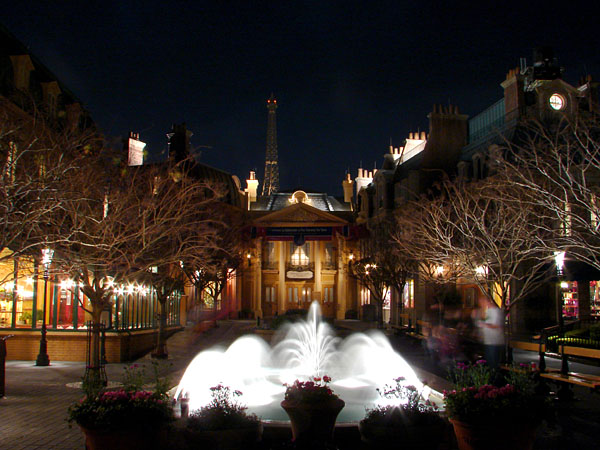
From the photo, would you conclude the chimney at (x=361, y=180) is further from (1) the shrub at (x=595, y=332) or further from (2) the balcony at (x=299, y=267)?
(1) the shrub at (x=595, y=332)

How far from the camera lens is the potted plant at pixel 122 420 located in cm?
775

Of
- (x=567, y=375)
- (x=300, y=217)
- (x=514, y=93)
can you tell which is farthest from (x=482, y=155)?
(x=300, y=217)

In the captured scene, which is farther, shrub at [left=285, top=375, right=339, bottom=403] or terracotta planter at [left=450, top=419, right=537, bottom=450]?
shrub at [left=285, top=375, right=339, bottom=403]

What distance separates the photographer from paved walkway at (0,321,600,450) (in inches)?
390

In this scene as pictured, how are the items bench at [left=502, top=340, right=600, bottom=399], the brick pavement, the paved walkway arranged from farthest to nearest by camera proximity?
bench at [left=502, top=340, right=600, bottom=399], the brick pavement, the paved walkway

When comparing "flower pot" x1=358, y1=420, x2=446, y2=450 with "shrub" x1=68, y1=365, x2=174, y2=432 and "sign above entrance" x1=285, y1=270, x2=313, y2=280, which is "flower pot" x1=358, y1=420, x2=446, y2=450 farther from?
"sign above entrance" x1=285, y1=270, x2=313, y2=280

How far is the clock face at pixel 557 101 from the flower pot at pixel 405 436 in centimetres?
3140

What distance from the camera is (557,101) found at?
35.2 m

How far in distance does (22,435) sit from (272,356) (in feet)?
47.9

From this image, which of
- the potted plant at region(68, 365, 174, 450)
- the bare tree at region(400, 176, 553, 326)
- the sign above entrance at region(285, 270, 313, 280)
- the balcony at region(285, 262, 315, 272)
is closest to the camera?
the potted plant at region(68, 365, 174, 450)

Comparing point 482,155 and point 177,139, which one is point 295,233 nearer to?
point 177,139

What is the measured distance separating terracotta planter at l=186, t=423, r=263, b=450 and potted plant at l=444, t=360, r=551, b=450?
299cm

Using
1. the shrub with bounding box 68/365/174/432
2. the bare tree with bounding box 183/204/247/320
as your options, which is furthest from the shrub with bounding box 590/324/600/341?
the shrub with bounding box 68/365/174/432

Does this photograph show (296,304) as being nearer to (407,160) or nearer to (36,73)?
(407,160)
